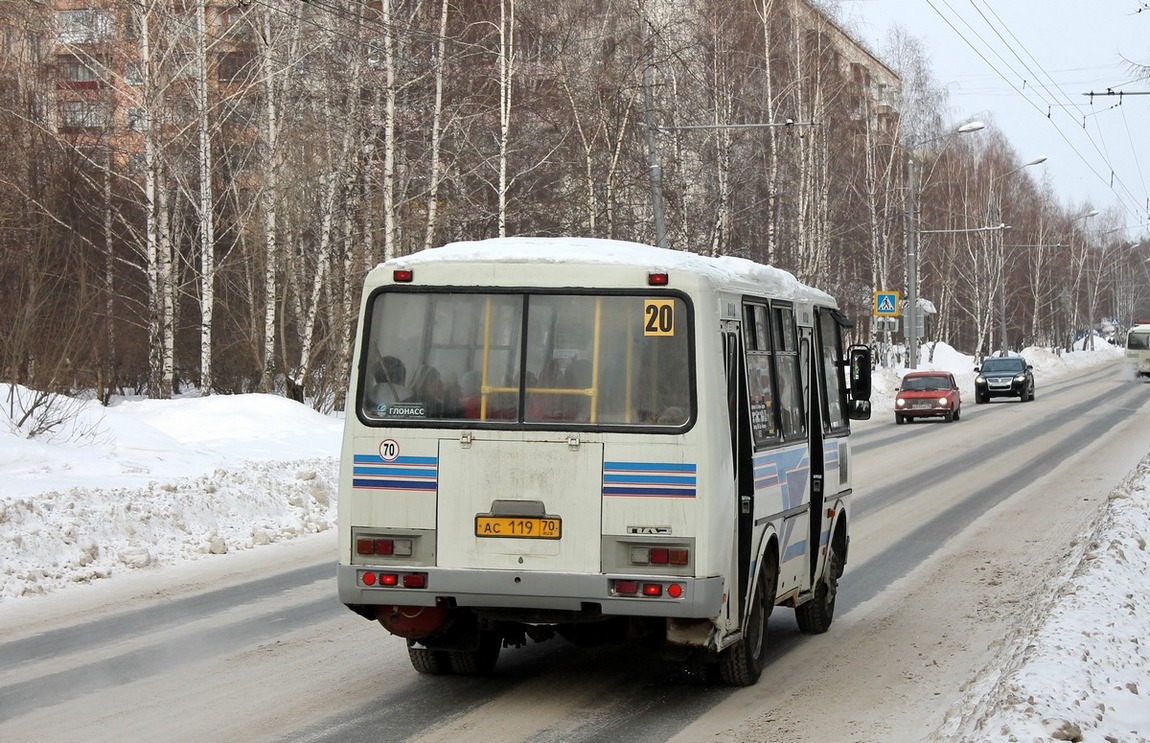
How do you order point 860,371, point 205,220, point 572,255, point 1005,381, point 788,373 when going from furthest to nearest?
1. point 1005,381
2. point 205,220
3. point 860,371
4. point 788,373
5. point 572,255

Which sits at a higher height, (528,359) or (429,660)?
(528,359)

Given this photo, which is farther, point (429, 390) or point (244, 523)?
point (244, 523)

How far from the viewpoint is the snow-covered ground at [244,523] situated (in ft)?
22.1

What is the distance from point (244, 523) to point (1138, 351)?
212 ft

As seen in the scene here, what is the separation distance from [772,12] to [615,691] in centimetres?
4277

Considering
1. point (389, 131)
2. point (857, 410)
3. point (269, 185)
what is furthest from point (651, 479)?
point (269, 185)

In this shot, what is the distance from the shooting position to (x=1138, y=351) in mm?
73000

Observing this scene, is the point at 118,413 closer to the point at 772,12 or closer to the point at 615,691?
the point at 615,691

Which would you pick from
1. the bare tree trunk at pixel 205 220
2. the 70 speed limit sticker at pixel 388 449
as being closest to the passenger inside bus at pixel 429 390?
the 70 speed limit sticker at pixel 388 449

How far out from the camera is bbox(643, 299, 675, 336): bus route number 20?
7977mm

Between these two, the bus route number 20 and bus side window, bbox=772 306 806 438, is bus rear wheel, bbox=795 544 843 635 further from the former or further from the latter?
the bus route number 20

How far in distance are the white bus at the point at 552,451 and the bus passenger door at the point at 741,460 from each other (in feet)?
0.05

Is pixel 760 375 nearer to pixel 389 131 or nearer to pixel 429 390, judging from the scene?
pixel 429 390

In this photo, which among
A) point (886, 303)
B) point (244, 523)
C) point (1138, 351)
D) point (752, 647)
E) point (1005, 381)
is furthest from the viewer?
point (1138, 351)
